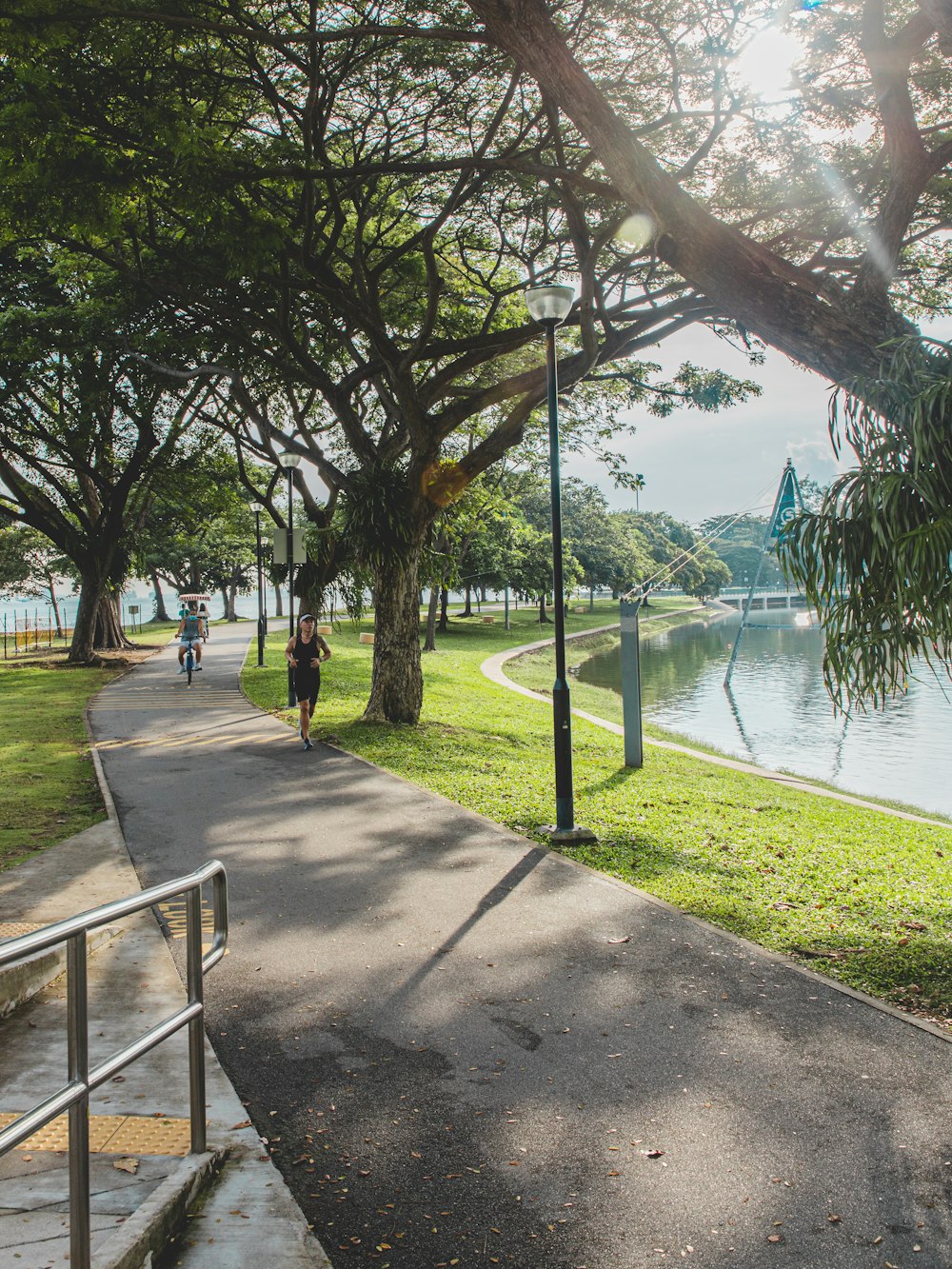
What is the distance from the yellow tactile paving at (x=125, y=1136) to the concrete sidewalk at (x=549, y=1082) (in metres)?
0.17

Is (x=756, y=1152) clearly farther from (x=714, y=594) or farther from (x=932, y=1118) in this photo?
(x=714, y=594)

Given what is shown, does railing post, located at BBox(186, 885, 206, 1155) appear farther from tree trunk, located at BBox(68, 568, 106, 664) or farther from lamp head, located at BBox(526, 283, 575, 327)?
tree trunk, located at BBox(68, 568, 106, 664)

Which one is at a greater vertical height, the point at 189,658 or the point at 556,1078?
the point at 189,658

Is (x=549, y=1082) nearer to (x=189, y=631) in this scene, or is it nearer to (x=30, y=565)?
(x=189, y=631)

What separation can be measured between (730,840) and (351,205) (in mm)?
12458

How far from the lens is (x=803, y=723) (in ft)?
76.0

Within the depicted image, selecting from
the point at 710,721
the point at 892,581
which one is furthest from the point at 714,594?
the point at 892,581

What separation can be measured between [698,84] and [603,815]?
30.6ft

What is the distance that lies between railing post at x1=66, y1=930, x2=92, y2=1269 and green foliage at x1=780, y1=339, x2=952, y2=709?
461 centimetres

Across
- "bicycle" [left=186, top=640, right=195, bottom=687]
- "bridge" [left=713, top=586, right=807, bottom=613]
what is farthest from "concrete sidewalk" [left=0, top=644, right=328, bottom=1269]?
"bridge" [left=713, top=586, right=807, bottom=613]

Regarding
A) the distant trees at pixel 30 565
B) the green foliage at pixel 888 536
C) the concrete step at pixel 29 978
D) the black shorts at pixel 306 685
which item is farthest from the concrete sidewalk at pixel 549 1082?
the distant trees at pixel 30 565

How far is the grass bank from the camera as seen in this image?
9.52m

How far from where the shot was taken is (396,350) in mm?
15125

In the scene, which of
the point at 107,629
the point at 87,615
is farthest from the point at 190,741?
the point at 107,629
